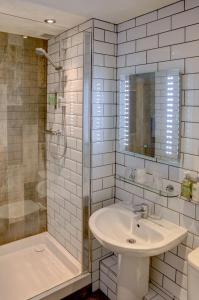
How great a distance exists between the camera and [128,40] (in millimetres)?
2098

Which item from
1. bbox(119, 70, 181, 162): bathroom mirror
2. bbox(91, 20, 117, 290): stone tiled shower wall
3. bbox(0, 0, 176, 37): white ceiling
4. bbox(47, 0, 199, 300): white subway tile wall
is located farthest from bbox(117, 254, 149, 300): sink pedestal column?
bbox(0, 0, 176, 37): white ceiling

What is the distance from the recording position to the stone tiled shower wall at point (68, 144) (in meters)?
2.23

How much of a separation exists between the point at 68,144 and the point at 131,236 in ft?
3.17

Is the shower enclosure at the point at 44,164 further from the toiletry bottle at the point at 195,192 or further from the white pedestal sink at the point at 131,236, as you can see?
the toiletry bottle at the point at 195,192

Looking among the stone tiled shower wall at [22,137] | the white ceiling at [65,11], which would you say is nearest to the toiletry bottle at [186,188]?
the white ceiling at [65,11]

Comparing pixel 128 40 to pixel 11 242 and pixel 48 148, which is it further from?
pixel 11 242

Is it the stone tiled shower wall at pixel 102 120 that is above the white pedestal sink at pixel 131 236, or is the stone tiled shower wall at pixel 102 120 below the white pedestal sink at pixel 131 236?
above

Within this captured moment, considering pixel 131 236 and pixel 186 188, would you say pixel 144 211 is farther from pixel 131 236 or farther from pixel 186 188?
pixel 186 188

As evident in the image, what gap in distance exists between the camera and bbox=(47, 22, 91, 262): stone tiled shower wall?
Answer: 2.23 meters

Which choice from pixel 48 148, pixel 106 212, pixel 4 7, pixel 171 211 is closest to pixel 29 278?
pixel 106 212

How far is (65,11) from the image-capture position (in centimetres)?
188

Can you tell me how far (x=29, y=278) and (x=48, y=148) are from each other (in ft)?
4.01

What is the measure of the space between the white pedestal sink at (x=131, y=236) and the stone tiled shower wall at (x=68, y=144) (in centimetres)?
36

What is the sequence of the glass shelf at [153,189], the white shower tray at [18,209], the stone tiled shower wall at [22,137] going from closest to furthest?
the glass shelf at [153,189]
the stone tiled shower wall at [22,137]
the white shower tray at [18,209]
